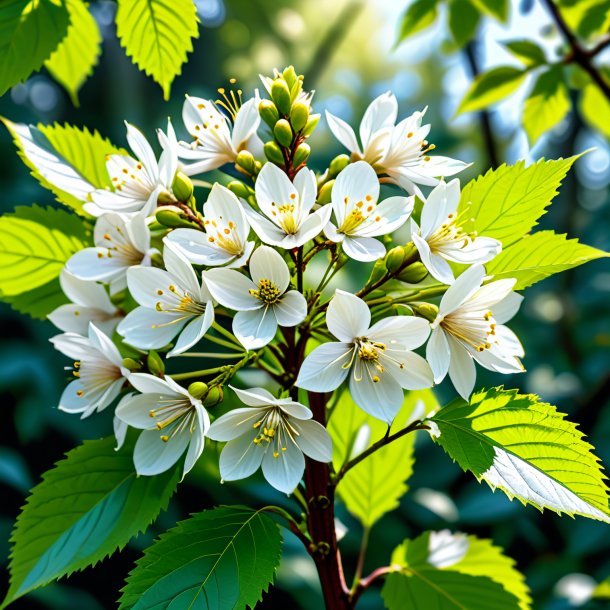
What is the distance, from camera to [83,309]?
815 millimetres

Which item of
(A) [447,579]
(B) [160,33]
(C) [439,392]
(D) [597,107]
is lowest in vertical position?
(C) [439,392]

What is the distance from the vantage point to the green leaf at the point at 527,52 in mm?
1279

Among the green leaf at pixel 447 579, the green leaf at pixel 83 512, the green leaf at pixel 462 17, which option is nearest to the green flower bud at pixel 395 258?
the green leaf at pixel 83 512

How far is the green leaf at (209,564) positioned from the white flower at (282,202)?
1.04 ft

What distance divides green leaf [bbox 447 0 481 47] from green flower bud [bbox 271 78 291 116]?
0.80m

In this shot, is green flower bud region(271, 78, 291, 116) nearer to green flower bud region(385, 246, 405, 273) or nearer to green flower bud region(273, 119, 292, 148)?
green flower bud region(273, 119, 292, 148)

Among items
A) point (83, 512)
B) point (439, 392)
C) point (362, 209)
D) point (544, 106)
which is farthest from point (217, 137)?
point (439, 392)

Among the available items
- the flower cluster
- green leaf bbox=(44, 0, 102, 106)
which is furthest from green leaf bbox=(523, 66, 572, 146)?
green leaf bbox=(44, 0, 102, 106)

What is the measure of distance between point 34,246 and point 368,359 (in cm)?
47

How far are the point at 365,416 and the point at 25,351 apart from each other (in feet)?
6.33

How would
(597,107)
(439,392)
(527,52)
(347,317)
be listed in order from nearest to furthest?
(347,317)
(527,52)
(597,107)
(439,392)

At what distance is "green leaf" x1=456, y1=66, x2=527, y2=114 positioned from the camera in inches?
51.6

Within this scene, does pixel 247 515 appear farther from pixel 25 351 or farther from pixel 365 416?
pixel 25 351

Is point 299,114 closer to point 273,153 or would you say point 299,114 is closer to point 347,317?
point 273,153
